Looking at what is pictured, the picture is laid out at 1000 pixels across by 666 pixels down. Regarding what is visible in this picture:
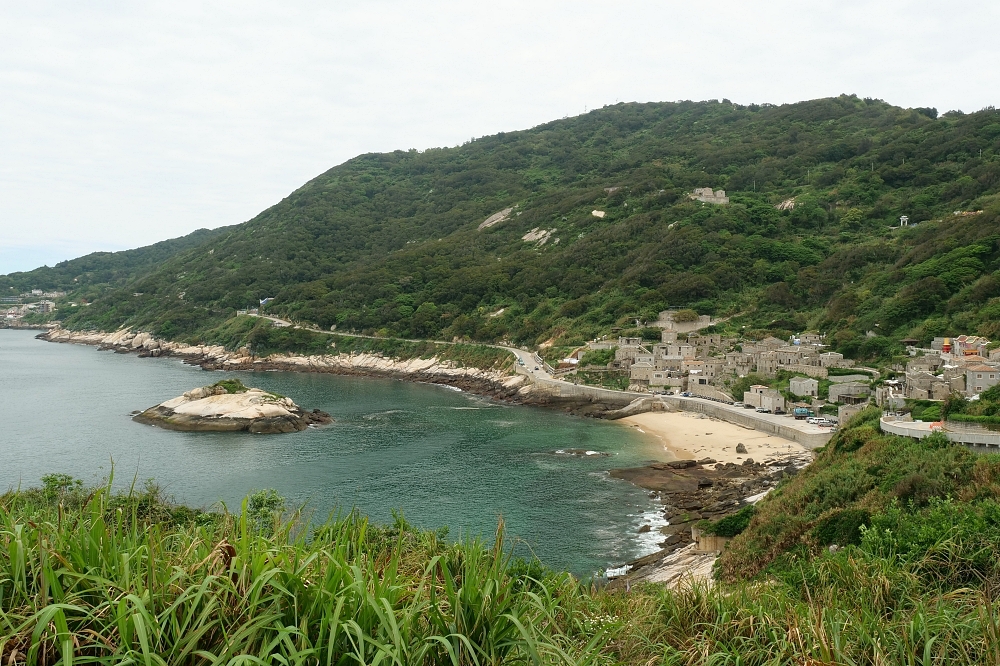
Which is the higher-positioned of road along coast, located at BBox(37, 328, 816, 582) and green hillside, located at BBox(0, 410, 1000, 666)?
green hillside, located at BBox(0, 410, 1000, 666)

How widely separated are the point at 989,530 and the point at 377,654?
336 inches

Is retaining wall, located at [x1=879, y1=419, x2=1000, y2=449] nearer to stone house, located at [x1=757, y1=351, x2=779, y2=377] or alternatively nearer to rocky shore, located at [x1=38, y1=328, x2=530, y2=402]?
stone house, located at [x1=757, y1=351, x2=779, y2=377]

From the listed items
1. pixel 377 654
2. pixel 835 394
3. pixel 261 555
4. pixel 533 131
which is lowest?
pixel 835 394

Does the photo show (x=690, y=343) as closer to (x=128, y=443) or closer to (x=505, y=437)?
(x=505, y=437)

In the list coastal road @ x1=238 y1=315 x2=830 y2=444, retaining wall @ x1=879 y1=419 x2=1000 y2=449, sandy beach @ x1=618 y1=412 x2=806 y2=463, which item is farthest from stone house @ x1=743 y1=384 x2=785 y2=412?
retaining wall @ x1=879 y1=419 x2=1000 y2=449

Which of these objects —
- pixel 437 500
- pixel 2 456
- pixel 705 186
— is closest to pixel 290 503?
pixel 437 500

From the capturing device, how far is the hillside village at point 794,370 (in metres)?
27.0

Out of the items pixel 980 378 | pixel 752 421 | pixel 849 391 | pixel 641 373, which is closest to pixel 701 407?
pixel 752 421

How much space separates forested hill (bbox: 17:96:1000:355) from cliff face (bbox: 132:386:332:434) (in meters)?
24.5

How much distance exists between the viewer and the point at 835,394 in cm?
3322

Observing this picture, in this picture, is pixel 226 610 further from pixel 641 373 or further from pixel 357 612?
pixel 641 373

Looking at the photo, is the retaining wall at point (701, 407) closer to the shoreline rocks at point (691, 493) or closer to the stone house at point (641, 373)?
the stone house at point (641, 373)

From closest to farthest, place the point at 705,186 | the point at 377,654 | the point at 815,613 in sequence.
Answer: the point at 377,654
the point at 815,613
the point at 705,186

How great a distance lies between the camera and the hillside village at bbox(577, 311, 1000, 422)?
27.0 metres
